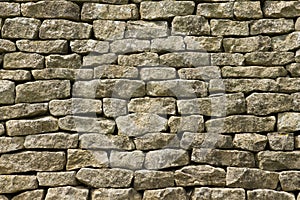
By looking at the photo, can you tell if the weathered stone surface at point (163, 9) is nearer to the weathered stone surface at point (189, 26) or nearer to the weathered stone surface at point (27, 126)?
the weathered stone surface at point (189, 26)

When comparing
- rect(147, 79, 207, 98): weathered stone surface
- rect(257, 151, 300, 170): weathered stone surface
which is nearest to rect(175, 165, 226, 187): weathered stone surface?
rect(257, 151, 300, 170): weathered stone surface

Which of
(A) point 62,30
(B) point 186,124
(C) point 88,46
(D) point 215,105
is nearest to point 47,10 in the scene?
(A) point 62,30

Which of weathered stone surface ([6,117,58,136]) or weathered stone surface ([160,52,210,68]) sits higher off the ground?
weathered stone surface ([160,52,210,68])

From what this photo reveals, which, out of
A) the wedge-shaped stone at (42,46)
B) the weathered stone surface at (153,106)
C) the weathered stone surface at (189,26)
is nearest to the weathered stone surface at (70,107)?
the weathered stone surface at (153,106)

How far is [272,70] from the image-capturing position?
3.42m

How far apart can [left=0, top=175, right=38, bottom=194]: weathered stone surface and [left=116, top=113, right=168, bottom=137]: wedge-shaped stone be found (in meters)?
0.78

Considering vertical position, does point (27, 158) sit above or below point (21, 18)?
below

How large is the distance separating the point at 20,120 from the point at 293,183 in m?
2.15

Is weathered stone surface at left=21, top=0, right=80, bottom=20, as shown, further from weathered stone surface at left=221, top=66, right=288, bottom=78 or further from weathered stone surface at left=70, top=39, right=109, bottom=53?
weathered stone surface at left=221, top=66, right=288, bottom=78

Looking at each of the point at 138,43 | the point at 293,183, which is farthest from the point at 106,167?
the point at 293,183

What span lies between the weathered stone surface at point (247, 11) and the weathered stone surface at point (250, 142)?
95 centimetres

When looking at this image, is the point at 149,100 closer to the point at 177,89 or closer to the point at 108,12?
the point at 177,89

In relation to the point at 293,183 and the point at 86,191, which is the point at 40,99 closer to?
the point at 86,191

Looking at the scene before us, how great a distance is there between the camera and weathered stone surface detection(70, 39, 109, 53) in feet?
11.2
